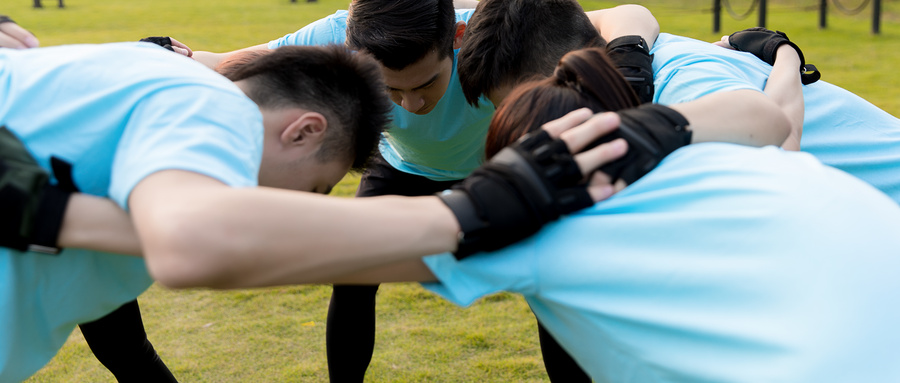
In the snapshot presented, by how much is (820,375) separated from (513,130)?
733 mm

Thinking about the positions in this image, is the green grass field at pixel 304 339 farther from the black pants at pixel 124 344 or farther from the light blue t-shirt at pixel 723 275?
the light blue t-shirt at pixel 723 275

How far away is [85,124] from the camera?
1.33 meters

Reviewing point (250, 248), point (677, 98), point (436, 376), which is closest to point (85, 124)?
point (250, 248)

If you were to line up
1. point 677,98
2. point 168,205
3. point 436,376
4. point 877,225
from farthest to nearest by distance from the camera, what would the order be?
point 436,376 < point 677,98 < point 877,225 < point 168,205

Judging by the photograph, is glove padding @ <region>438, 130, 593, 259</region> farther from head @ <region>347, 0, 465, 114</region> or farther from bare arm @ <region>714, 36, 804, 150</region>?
head @ <region>347, 0, 465, 114</region>

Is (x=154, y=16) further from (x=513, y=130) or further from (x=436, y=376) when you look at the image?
(x=513, y=130)

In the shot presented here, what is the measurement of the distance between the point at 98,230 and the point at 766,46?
1965 mm

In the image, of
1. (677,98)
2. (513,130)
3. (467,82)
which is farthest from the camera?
(467,82)

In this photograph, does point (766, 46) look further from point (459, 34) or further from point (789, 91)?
point (459, 34)

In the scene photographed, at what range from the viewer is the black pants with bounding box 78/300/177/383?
2.33 m

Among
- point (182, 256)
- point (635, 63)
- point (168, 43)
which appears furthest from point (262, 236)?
point (168, 43)

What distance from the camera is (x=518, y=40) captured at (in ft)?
7.47

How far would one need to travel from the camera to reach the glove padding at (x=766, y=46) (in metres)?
2.18

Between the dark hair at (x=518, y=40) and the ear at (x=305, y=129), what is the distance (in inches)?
29.9
